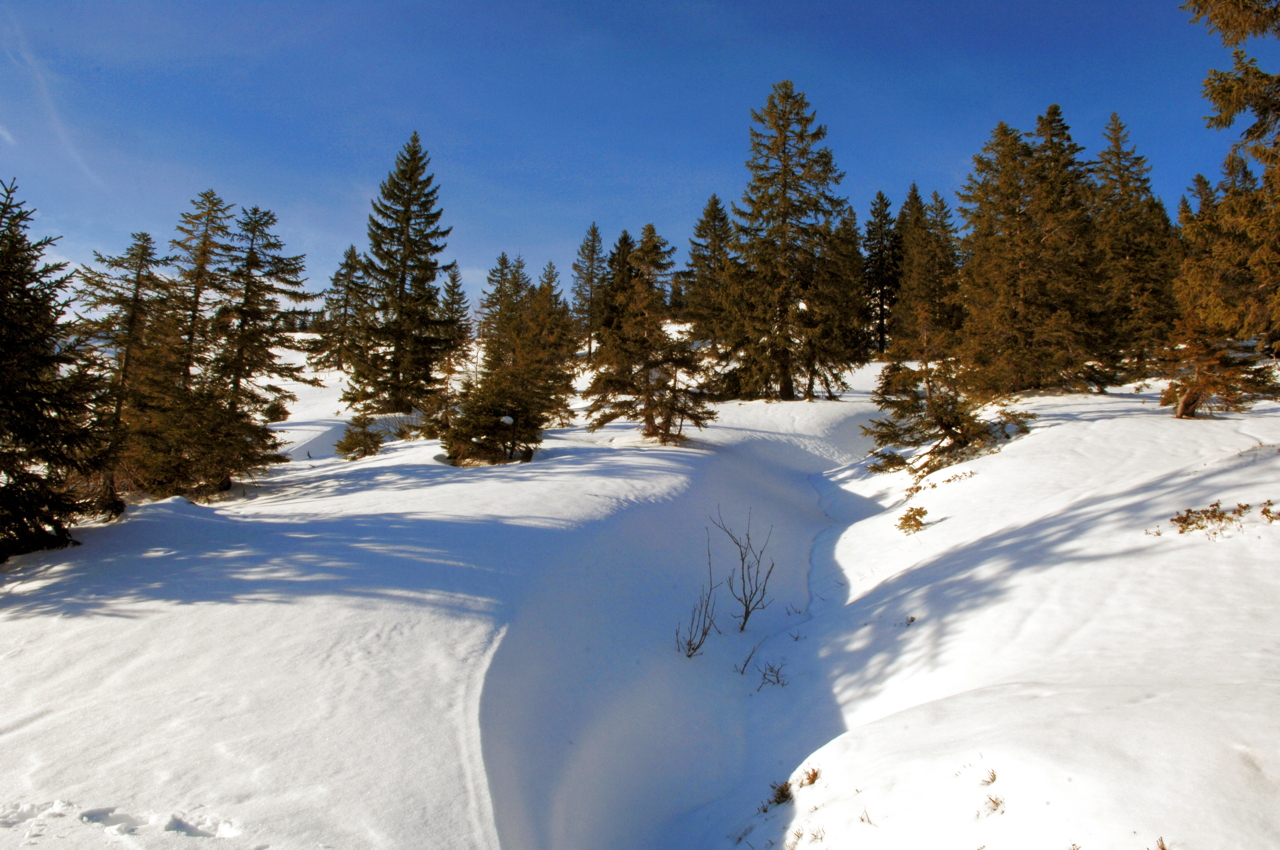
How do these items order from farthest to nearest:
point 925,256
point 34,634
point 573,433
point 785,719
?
point 925,256 < point 573,433 < point 785,719 < point 34,634

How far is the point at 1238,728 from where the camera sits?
3010 millimetres

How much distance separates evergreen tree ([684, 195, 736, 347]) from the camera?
26.0m

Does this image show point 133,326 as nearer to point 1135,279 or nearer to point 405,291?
point 405,291

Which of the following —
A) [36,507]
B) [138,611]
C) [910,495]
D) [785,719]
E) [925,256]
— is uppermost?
[925,256]

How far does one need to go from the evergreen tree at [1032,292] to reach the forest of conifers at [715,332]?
0.10 m

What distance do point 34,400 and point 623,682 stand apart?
849cm

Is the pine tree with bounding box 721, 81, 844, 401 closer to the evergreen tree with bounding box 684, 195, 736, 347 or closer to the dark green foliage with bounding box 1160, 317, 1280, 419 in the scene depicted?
the evergreen tree with bounding box 684, 195, 736, 347

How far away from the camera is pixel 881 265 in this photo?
4266 cm

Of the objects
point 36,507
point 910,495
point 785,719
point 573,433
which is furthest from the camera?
point 573,433

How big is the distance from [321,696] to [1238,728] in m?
5.93

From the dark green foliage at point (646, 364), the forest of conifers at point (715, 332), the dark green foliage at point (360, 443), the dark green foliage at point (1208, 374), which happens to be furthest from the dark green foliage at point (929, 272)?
the dark green foliage at point (360, 443)

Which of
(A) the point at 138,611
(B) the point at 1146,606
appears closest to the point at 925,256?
→ (B) the point at 1146,606

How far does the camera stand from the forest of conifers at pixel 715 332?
7.97 meters

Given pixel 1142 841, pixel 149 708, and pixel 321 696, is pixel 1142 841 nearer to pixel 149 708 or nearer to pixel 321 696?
pixel 321 696
